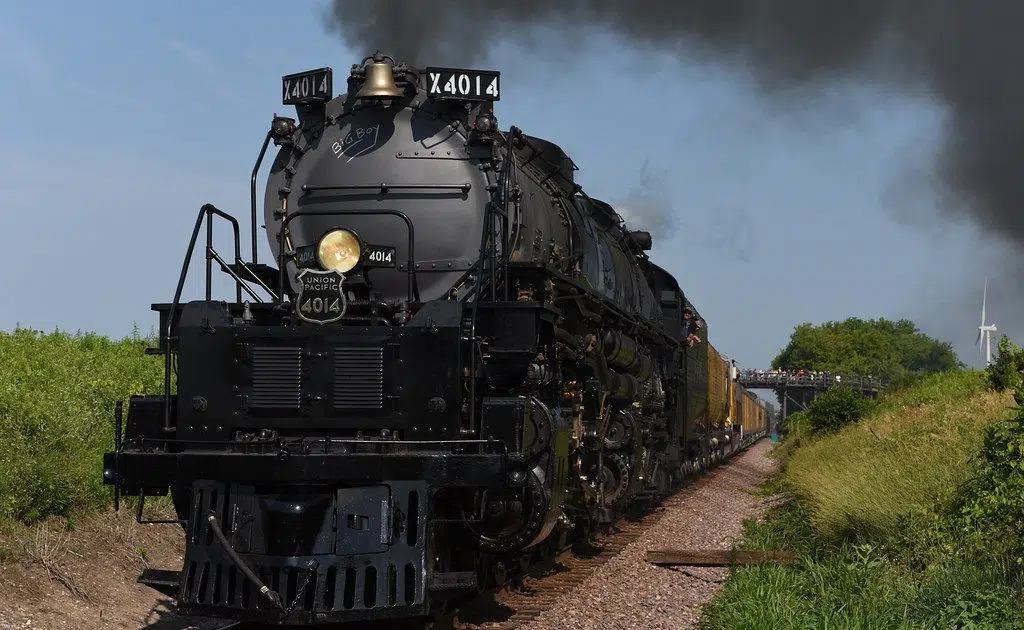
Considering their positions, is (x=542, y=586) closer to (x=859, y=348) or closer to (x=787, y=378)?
(x=787, y=378)

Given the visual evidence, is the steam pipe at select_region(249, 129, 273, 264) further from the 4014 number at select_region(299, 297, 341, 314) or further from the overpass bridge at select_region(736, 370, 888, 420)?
the overpass bridge at select_region(736, 370, 888, 420)

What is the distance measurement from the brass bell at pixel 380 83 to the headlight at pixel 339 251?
1.37 m

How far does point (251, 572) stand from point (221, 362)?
1.71 metres

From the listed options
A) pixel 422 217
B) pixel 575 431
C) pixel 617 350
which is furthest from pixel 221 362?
pixel 617 350

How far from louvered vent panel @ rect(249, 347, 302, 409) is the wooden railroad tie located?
542 centimetres

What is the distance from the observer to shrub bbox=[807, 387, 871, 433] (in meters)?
27.9

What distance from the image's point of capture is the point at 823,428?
94.0 feet

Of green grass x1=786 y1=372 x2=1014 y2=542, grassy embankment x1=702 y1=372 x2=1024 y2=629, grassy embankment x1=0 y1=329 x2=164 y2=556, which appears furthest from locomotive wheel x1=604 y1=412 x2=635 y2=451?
grassy embankment x1=0 y1=329 x2=164 y2=556

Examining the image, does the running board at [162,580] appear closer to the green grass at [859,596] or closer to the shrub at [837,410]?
the green grass at [859,596]

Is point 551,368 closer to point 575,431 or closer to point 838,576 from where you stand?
point 575,431

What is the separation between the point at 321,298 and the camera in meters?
8.34

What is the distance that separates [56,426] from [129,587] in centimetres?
298

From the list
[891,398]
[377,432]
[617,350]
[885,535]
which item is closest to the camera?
[377,432]

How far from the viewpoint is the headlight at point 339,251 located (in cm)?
877
